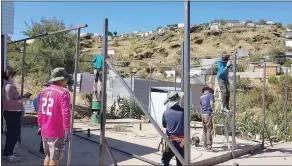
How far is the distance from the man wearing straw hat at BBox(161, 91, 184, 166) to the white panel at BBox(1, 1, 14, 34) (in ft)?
13.2

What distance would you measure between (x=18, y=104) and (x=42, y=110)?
1.47 m

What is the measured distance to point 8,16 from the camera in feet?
26.1

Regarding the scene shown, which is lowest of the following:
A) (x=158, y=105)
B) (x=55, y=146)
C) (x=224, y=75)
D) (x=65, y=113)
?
(x=55, y=146)

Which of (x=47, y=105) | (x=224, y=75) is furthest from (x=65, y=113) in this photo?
(x=224, y=75)

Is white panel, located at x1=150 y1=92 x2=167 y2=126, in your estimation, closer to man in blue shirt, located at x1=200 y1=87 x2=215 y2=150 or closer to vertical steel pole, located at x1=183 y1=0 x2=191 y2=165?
man in blue shirt, located at x1=200 y1=87 x2=215 y2=150

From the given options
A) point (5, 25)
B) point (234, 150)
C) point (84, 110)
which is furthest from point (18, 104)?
point (84, 110)

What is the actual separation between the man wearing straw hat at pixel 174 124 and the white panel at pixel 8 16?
4024 mm

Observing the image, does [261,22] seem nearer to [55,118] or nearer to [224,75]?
[224,75]

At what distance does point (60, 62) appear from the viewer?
20812 mm

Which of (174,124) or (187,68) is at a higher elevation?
(187,68)

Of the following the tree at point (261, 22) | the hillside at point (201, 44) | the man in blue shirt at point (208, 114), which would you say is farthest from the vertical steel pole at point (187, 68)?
the tree at point (261, 22)

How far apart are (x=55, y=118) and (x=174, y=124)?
1883 millimetres

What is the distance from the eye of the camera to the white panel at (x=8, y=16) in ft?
25.6

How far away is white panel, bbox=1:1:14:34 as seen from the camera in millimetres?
7809
